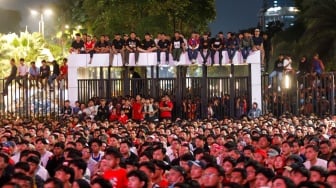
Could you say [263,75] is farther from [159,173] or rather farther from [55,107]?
[159,173]

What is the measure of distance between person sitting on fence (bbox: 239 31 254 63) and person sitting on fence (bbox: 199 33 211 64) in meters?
1.23

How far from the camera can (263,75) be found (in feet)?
98.0

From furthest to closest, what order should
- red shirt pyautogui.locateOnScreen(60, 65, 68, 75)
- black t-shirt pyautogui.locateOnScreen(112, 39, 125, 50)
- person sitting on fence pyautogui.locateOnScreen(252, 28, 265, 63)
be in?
red shirt pyautogui.locateOnScreen(60, 65, 68, 75) < black t-shirt pyautogui.locateOnScreen(112, 39, 125, 50) < person sitting on fence pyautogui.locateOnScreen(252, 28, 265, 63)

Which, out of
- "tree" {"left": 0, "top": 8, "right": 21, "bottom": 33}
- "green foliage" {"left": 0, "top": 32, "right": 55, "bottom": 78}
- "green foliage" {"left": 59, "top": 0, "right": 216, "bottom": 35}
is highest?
"tree" {"left": 0, "top": 8, "right": 21, "bottom": 33}

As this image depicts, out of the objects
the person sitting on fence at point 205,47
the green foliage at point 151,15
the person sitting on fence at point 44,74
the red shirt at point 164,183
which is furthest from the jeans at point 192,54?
the red shirt at point 164,183

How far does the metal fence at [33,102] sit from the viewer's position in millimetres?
29250

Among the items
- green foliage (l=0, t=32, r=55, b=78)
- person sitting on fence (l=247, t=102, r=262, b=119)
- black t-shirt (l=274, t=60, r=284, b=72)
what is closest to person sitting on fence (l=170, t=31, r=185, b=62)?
person sitting on fence (l=247, t=102, r=262, b=119)

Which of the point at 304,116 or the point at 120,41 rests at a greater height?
the point at 120,41

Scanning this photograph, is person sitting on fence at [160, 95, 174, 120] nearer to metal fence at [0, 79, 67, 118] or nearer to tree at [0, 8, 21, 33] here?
metal fence at [0, 79, 67, 118]

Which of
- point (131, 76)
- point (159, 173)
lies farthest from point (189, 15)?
point (159, 173)

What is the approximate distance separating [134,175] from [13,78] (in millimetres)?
19244

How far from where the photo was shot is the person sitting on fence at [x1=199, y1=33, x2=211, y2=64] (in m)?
28.6

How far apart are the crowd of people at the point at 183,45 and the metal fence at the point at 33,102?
216 cm

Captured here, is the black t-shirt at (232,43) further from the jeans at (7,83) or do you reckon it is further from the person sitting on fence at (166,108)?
the jeans at (7,83)
